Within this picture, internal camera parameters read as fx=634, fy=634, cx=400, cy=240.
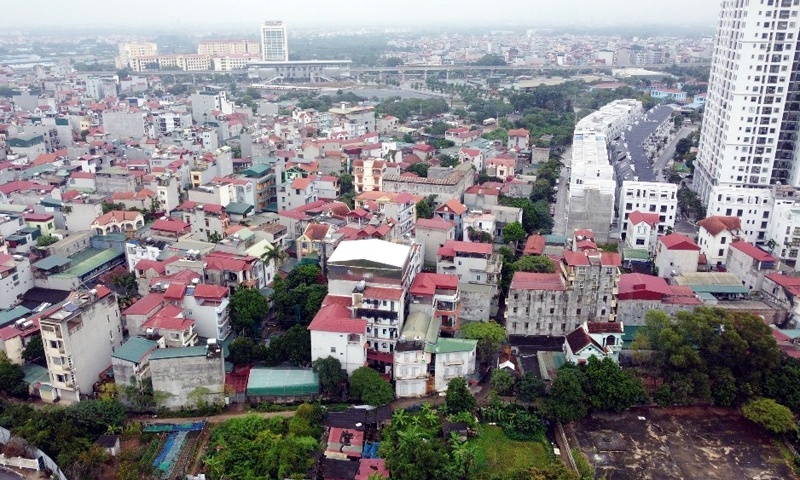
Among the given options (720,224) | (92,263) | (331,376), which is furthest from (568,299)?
(92,263)

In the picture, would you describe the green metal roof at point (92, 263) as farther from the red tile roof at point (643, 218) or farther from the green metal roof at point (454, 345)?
the red tile roof at point (643, 218)

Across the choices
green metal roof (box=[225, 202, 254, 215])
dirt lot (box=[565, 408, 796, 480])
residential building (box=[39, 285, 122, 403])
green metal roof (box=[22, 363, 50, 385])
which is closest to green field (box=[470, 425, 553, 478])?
dirt lot (box=[565, 408, 796, 480])

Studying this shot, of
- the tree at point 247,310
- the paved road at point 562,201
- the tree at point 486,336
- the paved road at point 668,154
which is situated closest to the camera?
the tree at point 486,336

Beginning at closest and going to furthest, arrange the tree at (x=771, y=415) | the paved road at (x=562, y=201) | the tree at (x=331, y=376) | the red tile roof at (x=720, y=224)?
the tree at (x=771, y=415) < the tree at (x=331, y=376) < the red tile roof at (x=720, y=224) < the paved road at (x=562, y=201)

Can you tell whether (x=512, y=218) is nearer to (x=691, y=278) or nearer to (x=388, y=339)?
(x=691, y=278)

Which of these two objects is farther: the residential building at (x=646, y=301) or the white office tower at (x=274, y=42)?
the white office tower at (x=274, y=42)

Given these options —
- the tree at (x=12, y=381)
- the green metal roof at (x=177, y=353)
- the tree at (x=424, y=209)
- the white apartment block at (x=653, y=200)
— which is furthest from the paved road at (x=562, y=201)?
the tree at (x=12, y=381)

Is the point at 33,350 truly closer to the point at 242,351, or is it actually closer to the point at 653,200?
the point at 242,351
